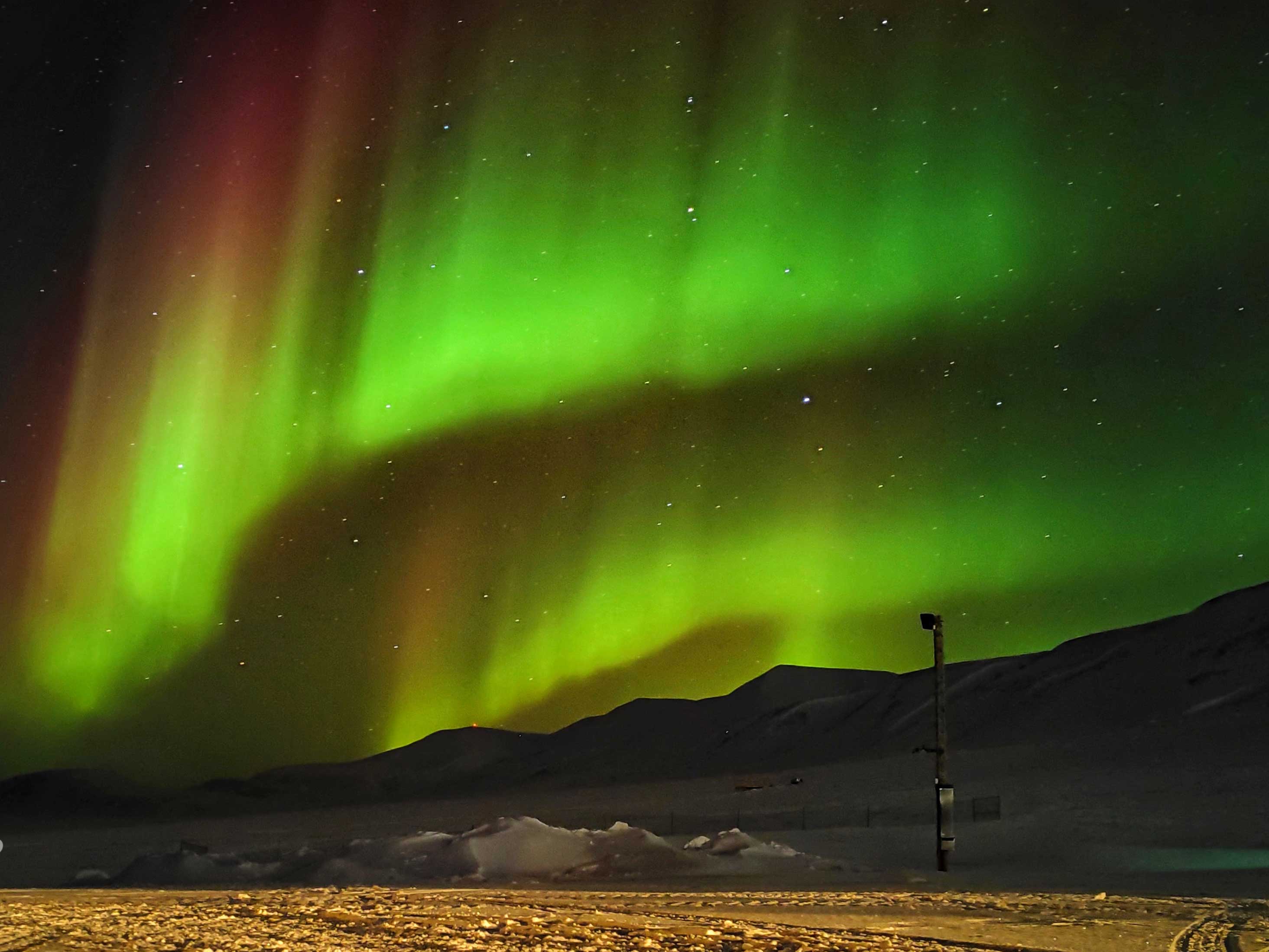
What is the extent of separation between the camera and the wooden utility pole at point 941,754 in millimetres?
30391

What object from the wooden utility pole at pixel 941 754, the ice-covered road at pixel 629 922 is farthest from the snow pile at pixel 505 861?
the ice-covered road at pixel 629 922

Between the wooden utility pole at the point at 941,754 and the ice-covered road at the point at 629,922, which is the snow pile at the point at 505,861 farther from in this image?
the ice-covered road at the point at 629,922

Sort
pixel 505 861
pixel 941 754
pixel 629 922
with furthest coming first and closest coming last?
pixel 505 861, pixel 941 754, pixel 629 922

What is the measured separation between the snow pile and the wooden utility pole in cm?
302

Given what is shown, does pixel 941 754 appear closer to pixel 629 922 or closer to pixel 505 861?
pixel 505 861

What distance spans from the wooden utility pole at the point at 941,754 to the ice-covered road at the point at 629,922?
22.3 feet

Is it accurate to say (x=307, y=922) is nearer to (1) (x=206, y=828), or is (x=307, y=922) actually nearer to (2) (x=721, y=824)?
(2) (x=721, y=824)

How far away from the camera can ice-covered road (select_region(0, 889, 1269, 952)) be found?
15.6 metres

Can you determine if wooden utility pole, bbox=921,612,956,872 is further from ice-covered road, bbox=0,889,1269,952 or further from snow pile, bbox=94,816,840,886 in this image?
ice-covered road, bbox=0,889,1269,952

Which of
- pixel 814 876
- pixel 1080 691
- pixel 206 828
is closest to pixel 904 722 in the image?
pixel 1080 691

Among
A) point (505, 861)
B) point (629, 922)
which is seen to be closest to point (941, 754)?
point (505, 861)

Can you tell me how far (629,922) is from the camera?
1861 centimetres

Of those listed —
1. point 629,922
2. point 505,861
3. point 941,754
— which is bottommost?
point 505,861

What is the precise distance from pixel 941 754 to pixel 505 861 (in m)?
11.6
